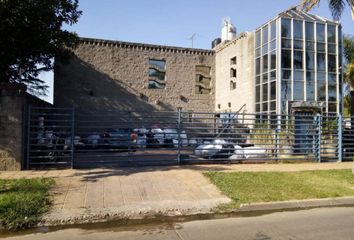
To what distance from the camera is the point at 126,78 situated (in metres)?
32.2

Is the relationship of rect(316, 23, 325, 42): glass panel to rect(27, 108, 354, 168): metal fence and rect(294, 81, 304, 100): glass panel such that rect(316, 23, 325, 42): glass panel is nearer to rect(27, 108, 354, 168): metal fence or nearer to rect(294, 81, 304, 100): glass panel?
rect(294, 81, 304, 100): glass panel

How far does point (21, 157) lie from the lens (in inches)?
449

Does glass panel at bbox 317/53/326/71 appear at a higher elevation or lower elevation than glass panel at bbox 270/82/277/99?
higher

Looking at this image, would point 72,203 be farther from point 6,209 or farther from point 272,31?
point 272,31

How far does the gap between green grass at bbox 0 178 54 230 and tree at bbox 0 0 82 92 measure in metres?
4.27

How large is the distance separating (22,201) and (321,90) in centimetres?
2174

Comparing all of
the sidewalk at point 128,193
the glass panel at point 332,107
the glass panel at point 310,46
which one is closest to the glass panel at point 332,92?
the glass panel at point 332,107

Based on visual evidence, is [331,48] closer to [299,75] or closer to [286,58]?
[299,75]

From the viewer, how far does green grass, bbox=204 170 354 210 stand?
9.01 metres

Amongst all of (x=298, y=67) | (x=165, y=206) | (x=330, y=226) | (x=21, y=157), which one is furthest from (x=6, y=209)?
(x=298, y=67)


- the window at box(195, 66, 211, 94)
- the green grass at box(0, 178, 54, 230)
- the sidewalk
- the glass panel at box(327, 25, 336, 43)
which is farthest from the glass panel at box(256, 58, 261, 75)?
the green grass at box(0, 178, 54, 230)

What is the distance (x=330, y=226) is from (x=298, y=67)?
63.4 ft

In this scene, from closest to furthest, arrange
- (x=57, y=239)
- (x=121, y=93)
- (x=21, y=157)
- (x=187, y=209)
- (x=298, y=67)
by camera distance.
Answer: (x=57, y=239), (x=187, y=209), (x=21, y=157), (x=298, y=67), (x=121, y=93)

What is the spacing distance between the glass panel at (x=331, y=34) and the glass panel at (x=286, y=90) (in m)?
4.56
